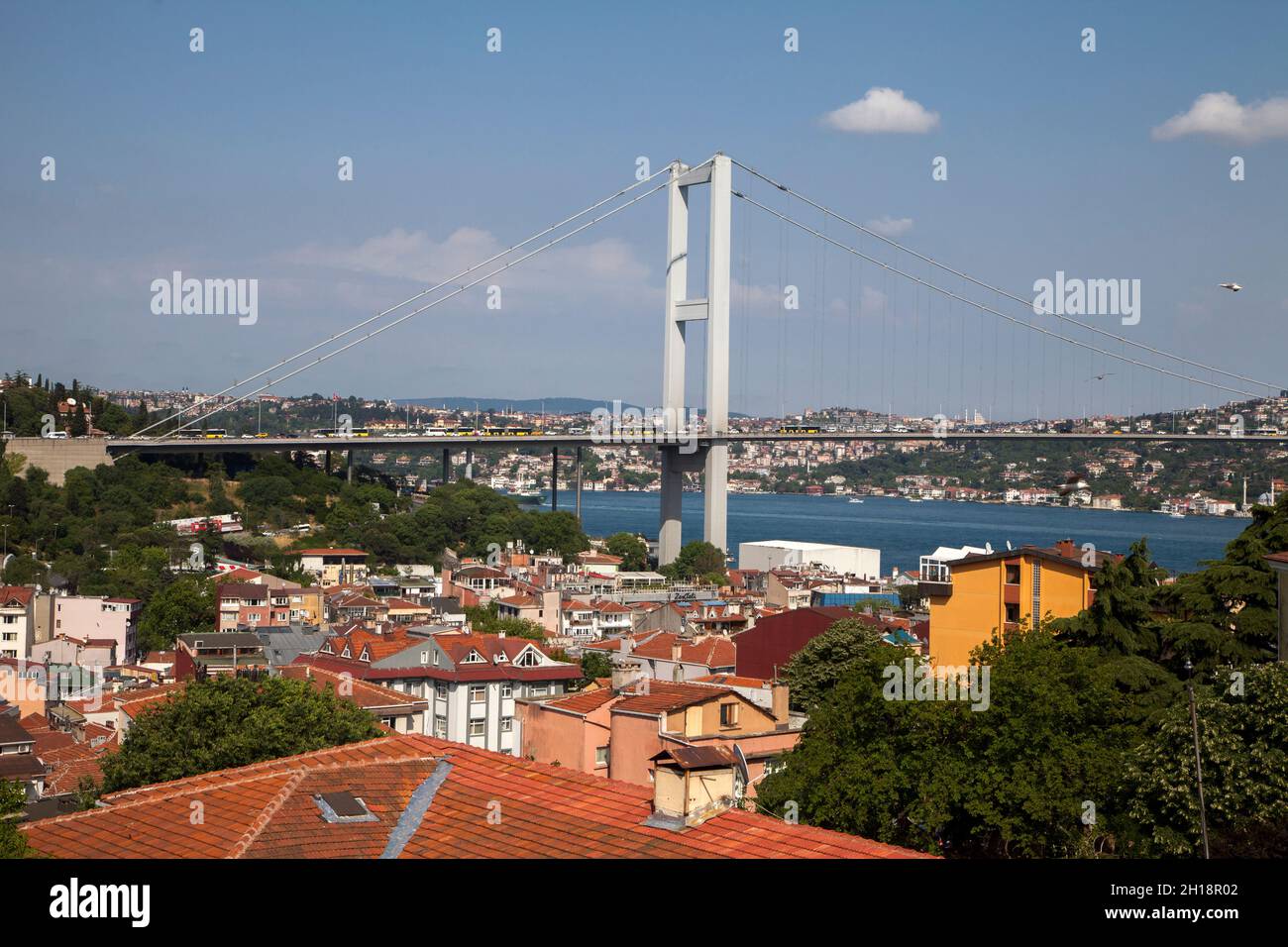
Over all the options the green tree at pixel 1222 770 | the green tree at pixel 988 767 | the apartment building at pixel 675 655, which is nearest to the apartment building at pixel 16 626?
the apartment building at pixel 675 655

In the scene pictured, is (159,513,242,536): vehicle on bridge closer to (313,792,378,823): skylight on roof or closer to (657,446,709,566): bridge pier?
(657,446,709,566): bridge pier

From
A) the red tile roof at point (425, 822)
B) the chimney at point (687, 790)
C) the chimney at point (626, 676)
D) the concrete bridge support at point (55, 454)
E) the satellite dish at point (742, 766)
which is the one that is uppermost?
the concrete bridge support at point (55, 454)

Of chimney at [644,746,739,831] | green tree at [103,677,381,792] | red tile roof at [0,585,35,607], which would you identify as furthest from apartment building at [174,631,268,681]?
chimney at [644,746,739,831]

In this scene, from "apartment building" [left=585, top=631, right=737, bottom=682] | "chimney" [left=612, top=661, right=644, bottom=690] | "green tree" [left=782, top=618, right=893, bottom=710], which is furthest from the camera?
"apartment building" [left=585, top=631, right=737, bottom=682]

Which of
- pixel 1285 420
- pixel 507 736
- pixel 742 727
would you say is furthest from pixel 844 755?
pixel 1285 420

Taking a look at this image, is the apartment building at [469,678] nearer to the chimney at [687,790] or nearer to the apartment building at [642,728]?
the apartment building at [642,728]

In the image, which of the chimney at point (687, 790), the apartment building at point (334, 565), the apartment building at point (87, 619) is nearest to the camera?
the chimney at point (687, 790)

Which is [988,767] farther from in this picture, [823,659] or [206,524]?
[206,524]
